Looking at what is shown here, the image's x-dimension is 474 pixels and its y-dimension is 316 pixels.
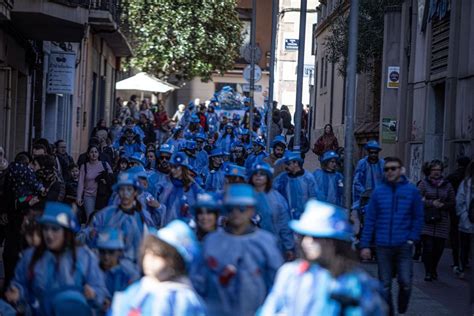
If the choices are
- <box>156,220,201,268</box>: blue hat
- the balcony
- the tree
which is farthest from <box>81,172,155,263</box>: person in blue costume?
the tree

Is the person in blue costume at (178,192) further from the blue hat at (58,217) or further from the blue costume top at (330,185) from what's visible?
the blue hat at (58,217)

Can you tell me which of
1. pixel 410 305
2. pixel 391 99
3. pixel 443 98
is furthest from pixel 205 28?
pixel 410 305

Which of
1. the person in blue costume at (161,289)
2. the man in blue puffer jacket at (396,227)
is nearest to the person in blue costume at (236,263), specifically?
the person in blue costume at (161,289)

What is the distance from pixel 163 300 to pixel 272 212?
18.3 feet

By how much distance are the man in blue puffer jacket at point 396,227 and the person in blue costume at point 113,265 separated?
3827 mm

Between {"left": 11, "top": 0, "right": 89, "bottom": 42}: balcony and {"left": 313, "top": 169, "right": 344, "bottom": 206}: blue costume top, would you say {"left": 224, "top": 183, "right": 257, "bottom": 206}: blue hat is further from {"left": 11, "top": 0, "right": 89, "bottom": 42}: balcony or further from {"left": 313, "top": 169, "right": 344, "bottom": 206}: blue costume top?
{"left": 11, "top": 0, "right": 89, "bottom": 42}: balcony

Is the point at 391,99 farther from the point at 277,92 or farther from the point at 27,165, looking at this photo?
the point at 277,92

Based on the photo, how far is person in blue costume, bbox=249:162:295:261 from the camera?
1253 cm

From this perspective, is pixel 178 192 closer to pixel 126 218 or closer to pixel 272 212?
pixel 272 212

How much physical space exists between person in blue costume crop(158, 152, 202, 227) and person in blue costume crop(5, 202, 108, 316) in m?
4.85

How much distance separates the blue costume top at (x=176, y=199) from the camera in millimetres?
13477

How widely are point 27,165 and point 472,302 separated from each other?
4.97 metres

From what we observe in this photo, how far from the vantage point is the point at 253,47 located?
124ft

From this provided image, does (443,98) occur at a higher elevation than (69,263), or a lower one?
higher
